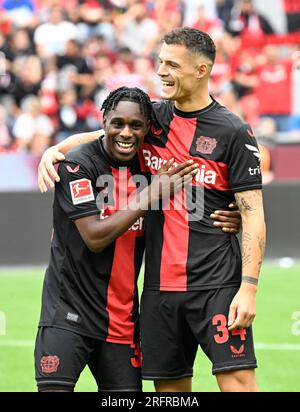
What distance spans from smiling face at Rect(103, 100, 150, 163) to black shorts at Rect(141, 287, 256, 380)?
82 centimetres

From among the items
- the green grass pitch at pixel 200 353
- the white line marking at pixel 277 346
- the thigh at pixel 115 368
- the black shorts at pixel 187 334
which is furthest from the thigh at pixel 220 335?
the white line marking at pixel 277 346

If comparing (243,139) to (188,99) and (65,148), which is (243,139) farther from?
(65,148)

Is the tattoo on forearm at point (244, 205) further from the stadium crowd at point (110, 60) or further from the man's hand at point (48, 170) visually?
the stadium crowd at point (110, 60)

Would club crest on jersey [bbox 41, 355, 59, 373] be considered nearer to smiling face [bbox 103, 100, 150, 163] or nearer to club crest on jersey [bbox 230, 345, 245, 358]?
club crest on jersey [bbox 230, 345, 245, 358]

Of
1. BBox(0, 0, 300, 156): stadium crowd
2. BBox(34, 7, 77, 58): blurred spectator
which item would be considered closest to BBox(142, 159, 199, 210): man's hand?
BBox(0, 0, 300, 156): stadium crowd

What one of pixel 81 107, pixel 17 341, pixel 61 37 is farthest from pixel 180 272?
pixel 61 37

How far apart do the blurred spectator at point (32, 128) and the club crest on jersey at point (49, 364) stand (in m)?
10.2

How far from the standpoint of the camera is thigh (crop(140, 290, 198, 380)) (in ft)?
19.3

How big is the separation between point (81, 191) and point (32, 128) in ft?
35.2

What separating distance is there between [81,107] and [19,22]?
2186 millimetres

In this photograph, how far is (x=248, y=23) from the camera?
1880 centimetres

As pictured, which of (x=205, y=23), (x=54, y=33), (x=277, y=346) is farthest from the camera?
(x=205, y=23)

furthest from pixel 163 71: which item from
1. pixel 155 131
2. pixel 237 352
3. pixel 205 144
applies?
pixel 237 352

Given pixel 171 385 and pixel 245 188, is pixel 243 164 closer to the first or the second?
pixel 245 188
